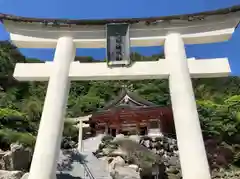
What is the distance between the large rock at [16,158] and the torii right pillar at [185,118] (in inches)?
289

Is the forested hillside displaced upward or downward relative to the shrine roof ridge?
upward

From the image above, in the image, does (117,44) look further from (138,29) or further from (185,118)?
(185,118)

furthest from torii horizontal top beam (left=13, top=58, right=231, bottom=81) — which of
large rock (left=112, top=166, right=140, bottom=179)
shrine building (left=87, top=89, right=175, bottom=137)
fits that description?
shrine building (left=87, top=89, right=175, bottom=137)

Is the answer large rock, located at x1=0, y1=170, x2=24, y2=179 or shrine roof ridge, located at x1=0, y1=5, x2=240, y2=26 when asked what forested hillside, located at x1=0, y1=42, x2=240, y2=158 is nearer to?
large rock, located at x1=0, y1=170, x2=24, y2=179

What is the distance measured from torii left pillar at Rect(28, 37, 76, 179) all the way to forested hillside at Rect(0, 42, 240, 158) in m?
7.79

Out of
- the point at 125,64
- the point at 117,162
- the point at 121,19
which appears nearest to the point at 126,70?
the point at 125,64

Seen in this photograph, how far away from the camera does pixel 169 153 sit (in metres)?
15.8

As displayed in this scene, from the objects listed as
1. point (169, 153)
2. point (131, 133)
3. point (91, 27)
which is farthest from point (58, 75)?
point (131, 133)

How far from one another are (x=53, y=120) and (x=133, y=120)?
15.9 metres

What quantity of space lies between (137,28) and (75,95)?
30787mm

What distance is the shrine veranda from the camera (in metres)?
4.37

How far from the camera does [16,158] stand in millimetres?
10445

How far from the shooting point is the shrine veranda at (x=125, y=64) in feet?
14.3

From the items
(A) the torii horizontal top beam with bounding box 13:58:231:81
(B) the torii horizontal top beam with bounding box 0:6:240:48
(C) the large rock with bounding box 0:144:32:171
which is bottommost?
Answer: (A) the torii horizontal top beam with bounding box 13:58:231:81
